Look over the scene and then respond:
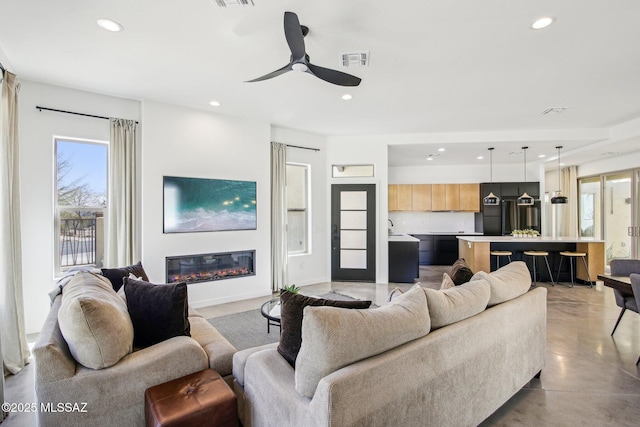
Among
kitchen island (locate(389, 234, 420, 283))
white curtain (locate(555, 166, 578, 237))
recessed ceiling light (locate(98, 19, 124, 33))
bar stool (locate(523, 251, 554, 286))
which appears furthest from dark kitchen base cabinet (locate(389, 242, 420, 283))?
recessed ceiling light (locate(98, 19, 124, 33))

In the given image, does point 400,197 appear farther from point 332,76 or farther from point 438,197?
point 332,76

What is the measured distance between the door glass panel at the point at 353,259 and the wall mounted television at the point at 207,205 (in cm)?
209

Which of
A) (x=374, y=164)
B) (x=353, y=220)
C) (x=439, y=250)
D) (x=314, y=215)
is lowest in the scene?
(x=439, y=250)

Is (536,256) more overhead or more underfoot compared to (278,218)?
more underfoot

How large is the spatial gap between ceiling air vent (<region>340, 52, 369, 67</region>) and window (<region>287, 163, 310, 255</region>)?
292 cm

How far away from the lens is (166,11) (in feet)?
7.58

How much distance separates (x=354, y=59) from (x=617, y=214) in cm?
767

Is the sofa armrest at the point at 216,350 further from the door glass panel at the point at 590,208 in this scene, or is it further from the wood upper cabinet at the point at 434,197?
the door glass panel at the point at 590,208

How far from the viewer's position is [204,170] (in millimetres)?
4566

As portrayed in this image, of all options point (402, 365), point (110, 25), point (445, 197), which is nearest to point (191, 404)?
point (402, 365)

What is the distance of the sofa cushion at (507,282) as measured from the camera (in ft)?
7.13

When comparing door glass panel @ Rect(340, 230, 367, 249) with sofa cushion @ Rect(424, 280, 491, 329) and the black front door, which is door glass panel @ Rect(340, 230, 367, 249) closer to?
the black front door

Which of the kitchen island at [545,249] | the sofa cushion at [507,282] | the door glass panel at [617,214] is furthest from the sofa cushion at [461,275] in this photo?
the door glass panel at [617,214]

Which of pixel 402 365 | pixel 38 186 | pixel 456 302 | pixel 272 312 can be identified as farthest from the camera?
pixel 38 186
